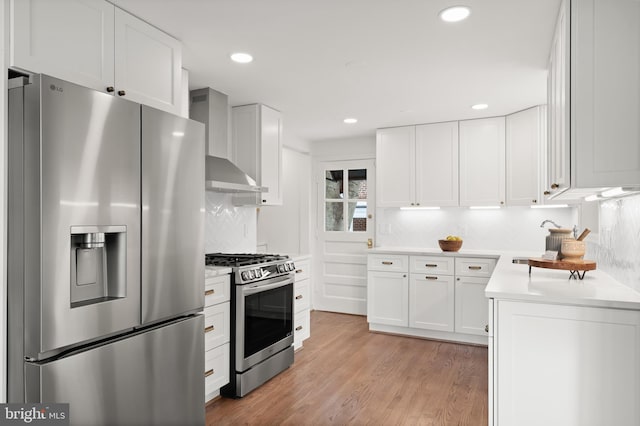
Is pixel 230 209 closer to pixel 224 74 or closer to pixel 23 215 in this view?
pixel 224 74

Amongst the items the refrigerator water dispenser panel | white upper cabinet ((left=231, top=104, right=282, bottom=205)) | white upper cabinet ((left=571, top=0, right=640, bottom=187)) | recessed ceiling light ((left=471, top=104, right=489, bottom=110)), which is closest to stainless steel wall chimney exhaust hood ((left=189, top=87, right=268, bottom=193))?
white upper cabinet ((left=231, top=104, right=282, bottom=205))

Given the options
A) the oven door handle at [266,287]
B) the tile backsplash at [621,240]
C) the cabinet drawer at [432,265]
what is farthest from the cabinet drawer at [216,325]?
the tile backsplash at [621,240]

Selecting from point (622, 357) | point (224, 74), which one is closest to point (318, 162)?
point (224, 74)

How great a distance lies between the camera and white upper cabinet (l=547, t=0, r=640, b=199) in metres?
1.76

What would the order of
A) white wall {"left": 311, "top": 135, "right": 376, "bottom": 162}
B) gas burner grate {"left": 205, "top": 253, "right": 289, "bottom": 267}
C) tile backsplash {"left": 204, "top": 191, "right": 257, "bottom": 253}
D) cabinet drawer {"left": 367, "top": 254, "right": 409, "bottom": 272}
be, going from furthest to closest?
white wall {"left": 311, "top": 135, "right": 376, "bottom": 162} → cabinet drawer {"left": 367, "top": 254, "right": 409, "bottom": 272} → tile backsplash {"left": 204, "top": 191, "right": 257, "bottom": 253} → gas burner grate {"left": 205, "top": 253, "right": 289, "bottom": 267}

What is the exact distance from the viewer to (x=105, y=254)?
178 centimetres

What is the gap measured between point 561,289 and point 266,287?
1975mm

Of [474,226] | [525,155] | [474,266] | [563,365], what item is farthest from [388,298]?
[563,365]

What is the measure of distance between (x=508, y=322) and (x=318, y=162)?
4058 mm

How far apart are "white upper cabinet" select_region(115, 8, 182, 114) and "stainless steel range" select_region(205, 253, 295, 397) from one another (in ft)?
4.17

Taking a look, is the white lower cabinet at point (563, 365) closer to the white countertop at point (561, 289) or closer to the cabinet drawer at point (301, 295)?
the white countertop at point (561, 289)

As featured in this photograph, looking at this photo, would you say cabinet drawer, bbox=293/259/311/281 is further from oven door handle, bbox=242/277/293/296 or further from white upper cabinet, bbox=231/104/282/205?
white upper cabinet, bbox=231/104/282/205

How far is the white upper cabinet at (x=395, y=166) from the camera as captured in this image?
4.81 metres

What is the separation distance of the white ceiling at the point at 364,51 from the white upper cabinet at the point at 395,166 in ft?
2.43
